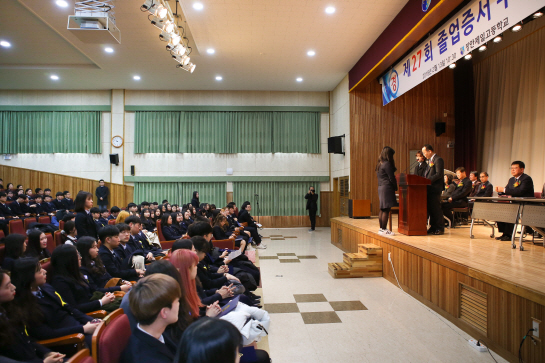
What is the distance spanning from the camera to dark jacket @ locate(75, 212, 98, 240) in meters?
4.10

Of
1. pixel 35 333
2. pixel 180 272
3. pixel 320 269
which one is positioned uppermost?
pixel 180 272

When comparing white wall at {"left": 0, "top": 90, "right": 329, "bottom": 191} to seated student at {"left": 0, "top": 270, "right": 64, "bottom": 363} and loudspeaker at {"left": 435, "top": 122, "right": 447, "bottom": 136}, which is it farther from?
seated student at {"left": 0, "top": 270, "right": 64, "bottom": 363}

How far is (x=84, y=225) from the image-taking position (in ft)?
13.6

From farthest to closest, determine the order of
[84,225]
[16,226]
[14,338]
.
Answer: [16,226] < [84,225] < [14,338]

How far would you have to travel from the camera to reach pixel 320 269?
555 cm

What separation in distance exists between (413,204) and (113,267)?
4.08 meters

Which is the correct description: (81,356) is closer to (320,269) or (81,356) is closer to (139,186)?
(320,269)

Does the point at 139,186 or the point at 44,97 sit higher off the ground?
the point at 44,97

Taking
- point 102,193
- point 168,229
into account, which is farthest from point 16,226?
→ point 102,193

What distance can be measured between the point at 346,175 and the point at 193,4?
612cm

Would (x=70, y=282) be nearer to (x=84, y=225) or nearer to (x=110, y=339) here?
(x=110, y=339)

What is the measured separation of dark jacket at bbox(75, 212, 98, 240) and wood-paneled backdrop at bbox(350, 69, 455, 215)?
695cm

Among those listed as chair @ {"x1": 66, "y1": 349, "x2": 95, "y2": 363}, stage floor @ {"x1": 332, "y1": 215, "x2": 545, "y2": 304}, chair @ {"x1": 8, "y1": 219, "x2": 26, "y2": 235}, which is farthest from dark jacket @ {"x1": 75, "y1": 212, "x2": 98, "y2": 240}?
stage floor @ {"x1": 332, "y1": 215, "x2": 545, "y2": 304}

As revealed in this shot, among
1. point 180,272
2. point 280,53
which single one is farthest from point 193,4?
point 180,272
